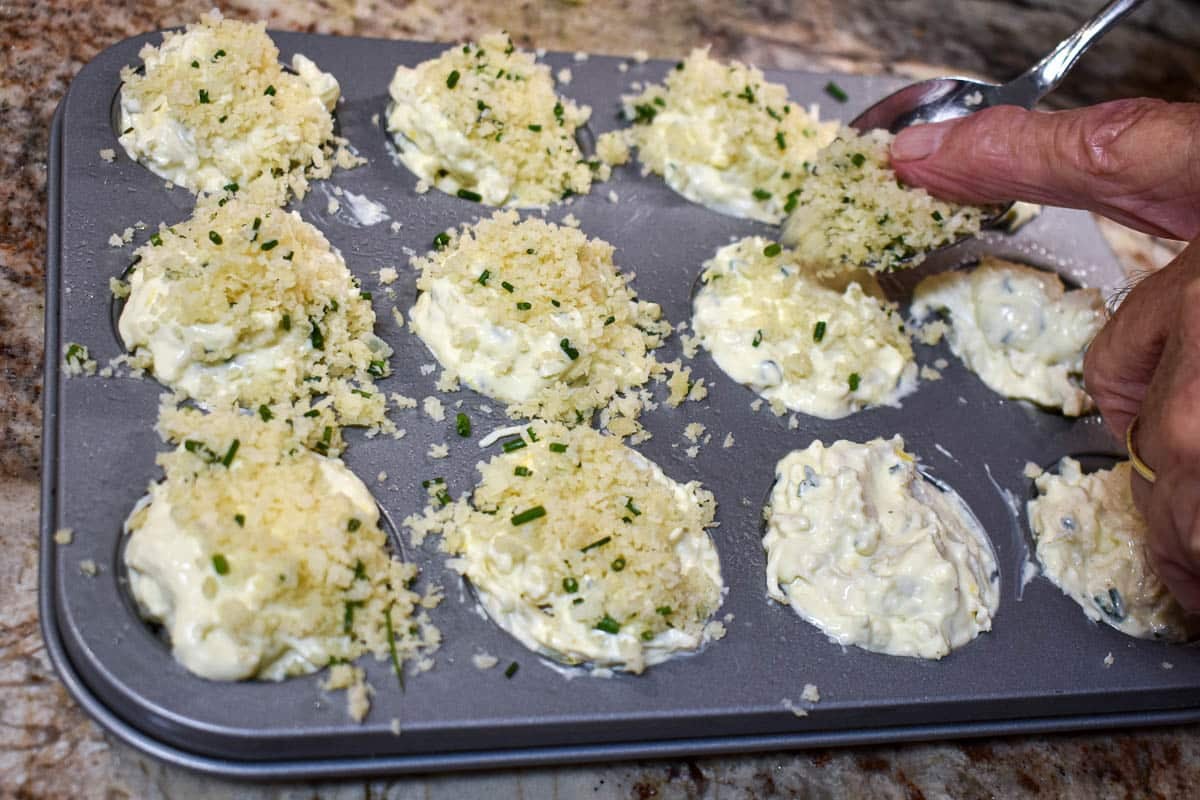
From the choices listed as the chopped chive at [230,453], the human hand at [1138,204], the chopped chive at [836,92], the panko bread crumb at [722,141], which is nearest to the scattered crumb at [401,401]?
the chopped chive at [230,453]

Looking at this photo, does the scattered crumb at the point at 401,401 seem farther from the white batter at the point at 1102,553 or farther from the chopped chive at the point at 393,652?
the white batter at the point at 1102,553

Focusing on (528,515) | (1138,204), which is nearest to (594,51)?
(1138,204)

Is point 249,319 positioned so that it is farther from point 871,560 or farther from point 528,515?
point 871,560

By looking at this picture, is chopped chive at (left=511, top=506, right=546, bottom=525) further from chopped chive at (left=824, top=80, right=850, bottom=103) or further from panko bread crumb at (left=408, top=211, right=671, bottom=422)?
chopped chive at (left=824, top=80, right=850, bottom=103)

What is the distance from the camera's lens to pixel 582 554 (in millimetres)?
1838

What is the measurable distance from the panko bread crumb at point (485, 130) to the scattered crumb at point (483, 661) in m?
1.04

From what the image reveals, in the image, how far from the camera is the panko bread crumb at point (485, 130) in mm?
2309

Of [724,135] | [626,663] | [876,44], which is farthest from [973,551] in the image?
[876,44]

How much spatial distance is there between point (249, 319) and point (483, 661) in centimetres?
75

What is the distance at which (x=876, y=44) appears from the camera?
3328 millimetres

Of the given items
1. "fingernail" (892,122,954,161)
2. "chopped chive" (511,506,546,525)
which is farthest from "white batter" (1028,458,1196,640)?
"chopped chive" (511,506,546,525)

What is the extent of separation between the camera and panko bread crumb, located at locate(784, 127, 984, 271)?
2260 mm

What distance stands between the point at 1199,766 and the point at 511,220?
182cm

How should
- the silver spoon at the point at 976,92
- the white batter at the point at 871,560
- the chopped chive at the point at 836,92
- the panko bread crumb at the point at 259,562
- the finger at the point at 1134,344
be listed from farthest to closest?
the chopped chive at the point at 836,92, the silver spoon at the point at 976,92, the white batter at the point at 871,560, the finger at the point at 1134,344, the panko bread crumb at the point at 259,562
